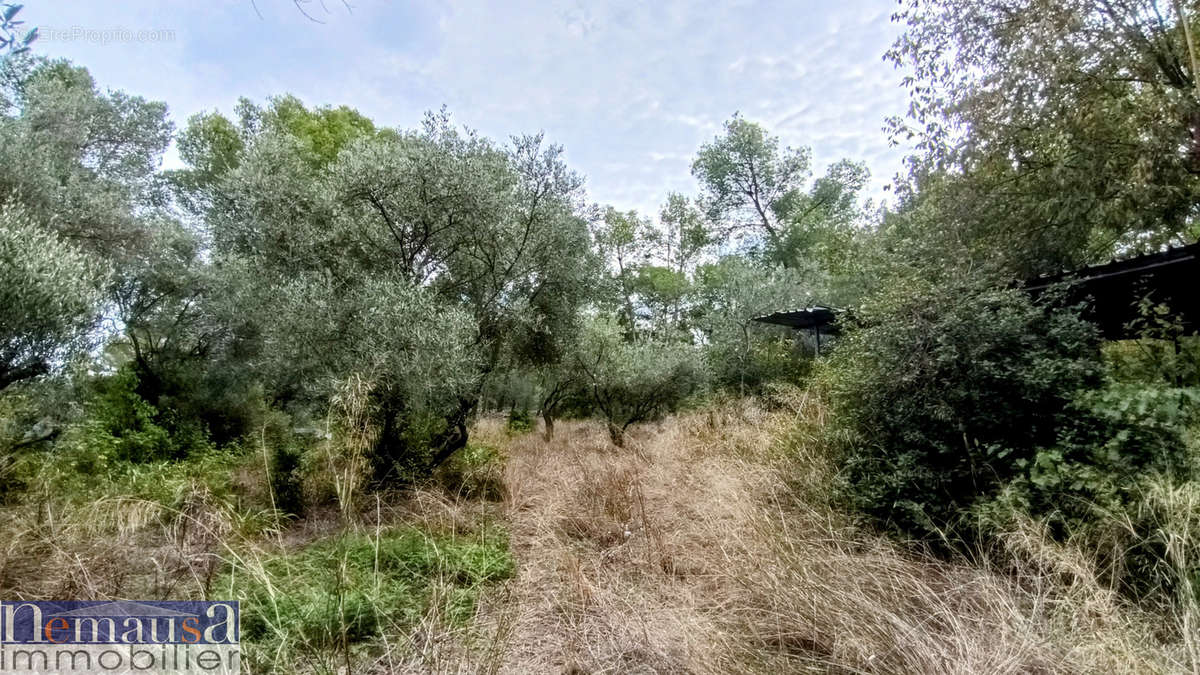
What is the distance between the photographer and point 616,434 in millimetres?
10609

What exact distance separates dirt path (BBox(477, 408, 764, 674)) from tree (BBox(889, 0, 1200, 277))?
12.8 ft

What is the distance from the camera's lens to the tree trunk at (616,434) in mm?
10095

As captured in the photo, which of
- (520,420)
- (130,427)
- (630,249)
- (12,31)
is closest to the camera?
(12,31)

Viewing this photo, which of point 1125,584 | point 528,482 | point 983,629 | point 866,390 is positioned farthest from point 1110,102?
point 528,482

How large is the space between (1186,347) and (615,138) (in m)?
→ 9.57

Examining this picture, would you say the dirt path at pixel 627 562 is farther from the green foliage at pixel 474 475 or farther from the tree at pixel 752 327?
the tree at pixel 752 327

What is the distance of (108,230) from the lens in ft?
20.4

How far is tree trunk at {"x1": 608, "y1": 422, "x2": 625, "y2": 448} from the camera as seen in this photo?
1010cm

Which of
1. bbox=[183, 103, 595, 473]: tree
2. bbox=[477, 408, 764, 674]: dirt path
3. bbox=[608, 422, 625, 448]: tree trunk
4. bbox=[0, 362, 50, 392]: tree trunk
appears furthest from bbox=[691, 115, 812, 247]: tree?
bbox=[0, 362, 50, 392]: tree trunk
